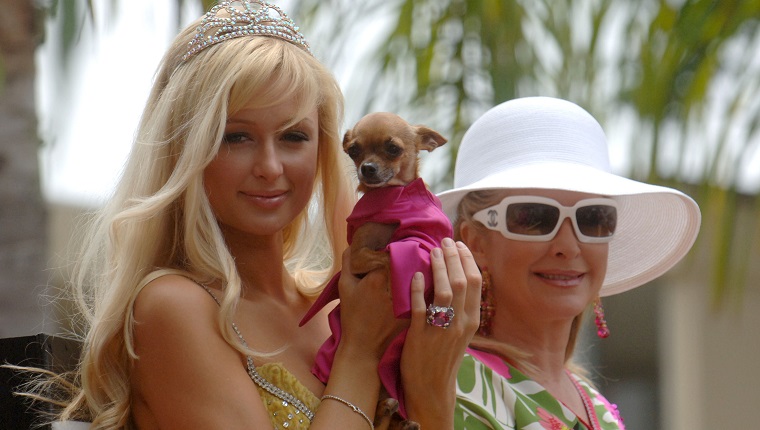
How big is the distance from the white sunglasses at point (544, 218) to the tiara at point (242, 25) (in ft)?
2.57

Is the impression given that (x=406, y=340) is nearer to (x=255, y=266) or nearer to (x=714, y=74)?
(x=255, y=266)

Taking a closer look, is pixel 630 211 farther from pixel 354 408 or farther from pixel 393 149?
pixel 354 408

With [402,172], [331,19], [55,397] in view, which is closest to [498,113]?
[402,172]

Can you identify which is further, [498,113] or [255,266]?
[498,113]

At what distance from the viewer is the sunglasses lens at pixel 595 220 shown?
3160 mm

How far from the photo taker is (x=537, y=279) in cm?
316

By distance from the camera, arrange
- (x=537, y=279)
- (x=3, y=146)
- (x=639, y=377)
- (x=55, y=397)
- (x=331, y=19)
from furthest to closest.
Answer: (x=639, y=377)
(x=331, y=19)
(x=3, y=146)
(x=537, y=279)
(x=55, y=397)

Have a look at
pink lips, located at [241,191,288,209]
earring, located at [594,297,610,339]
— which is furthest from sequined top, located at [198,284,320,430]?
earring, located at [594,297,610,339]

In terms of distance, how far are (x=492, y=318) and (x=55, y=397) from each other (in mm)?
1313

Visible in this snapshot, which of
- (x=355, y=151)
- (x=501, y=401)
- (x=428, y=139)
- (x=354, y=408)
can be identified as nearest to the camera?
(x=354, y=408)

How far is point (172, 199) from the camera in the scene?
2539 millimetres

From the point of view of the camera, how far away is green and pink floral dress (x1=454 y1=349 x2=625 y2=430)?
2898 mm

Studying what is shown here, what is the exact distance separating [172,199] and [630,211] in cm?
169

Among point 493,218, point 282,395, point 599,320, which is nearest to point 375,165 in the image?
point 282,395
